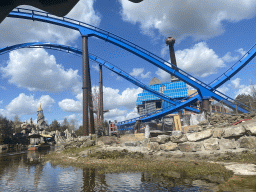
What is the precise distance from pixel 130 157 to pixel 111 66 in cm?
1652

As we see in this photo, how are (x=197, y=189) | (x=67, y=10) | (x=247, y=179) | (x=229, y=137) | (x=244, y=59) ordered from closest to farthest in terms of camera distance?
(x=67, y=10), (x=197, y=189), (x=247, y=179), (x=229, y=137), (x=244, y=59)

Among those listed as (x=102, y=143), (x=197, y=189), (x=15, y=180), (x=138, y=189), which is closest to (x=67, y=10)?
(x=138, y=189)

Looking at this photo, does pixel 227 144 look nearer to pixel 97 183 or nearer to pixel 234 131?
pixel 234 131

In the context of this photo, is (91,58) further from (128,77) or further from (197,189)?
(197,189)

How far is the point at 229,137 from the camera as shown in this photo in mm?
8859

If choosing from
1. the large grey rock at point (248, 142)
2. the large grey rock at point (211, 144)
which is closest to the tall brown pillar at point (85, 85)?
the large grey rock at point (211, 144)

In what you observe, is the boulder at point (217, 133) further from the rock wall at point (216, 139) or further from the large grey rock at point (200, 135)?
the large grey rock at point (200, 135)

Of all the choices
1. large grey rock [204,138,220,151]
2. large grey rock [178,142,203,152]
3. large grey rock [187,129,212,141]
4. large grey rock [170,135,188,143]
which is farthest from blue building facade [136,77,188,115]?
large grey rock [204,138,220,151]

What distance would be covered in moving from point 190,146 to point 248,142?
254 centimetres

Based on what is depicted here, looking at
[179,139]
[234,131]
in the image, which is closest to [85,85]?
[179,139]

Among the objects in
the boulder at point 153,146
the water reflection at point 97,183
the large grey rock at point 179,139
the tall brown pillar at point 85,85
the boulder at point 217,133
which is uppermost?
the tall brown pillar at point 85,85

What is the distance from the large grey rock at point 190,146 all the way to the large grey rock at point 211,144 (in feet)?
0.94

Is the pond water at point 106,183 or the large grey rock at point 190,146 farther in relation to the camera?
the large grey rock at point 190,146

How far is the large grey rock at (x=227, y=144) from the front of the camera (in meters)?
8.63
